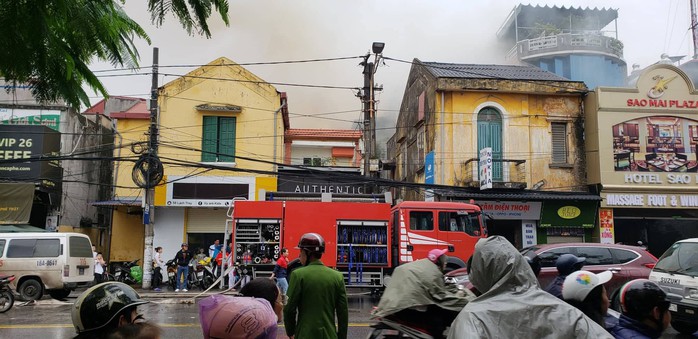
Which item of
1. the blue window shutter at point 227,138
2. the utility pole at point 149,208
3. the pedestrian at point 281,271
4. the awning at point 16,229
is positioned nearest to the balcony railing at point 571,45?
the blue window shutter at point 227,138

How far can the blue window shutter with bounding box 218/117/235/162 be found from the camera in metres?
22.0

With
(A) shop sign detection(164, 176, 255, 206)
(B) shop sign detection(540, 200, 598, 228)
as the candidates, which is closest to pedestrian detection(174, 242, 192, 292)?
(A) shop sign detection(164, 176, 255, 206)

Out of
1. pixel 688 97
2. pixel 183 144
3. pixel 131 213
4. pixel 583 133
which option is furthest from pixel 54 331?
pixel 688 97

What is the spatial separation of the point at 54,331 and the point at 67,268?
5.85 meters

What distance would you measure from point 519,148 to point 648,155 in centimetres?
481

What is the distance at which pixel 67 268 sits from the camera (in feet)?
48.1

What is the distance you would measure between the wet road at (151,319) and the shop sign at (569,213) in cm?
928

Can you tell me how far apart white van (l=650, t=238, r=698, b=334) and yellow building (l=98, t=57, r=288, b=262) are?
15281mm

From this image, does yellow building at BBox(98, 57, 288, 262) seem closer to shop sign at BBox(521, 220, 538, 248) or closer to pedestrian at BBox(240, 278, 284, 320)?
shop sign at BBox(521, 220, 538, 248)

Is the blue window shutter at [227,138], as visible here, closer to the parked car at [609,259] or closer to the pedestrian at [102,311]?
the parked car at [609,259]

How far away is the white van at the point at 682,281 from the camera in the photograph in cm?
845

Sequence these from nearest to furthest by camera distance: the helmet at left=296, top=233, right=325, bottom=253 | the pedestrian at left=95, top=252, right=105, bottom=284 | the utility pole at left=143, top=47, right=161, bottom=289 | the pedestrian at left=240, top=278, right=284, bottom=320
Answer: the pedestrian at left=240, top=278, right=284, bottom=320 → the helmet at left=296, top=233, right=325, bottom=253 → the utility pole at left=143, top=47, right=161, bottom=289 → the pedestrian at left=95, top=252, right=105, bottom=284

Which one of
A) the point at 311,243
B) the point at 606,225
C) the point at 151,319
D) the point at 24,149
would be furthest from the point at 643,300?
the point at 24,149

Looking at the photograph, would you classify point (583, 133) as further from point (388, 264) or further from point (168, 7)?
point (168, 7)
